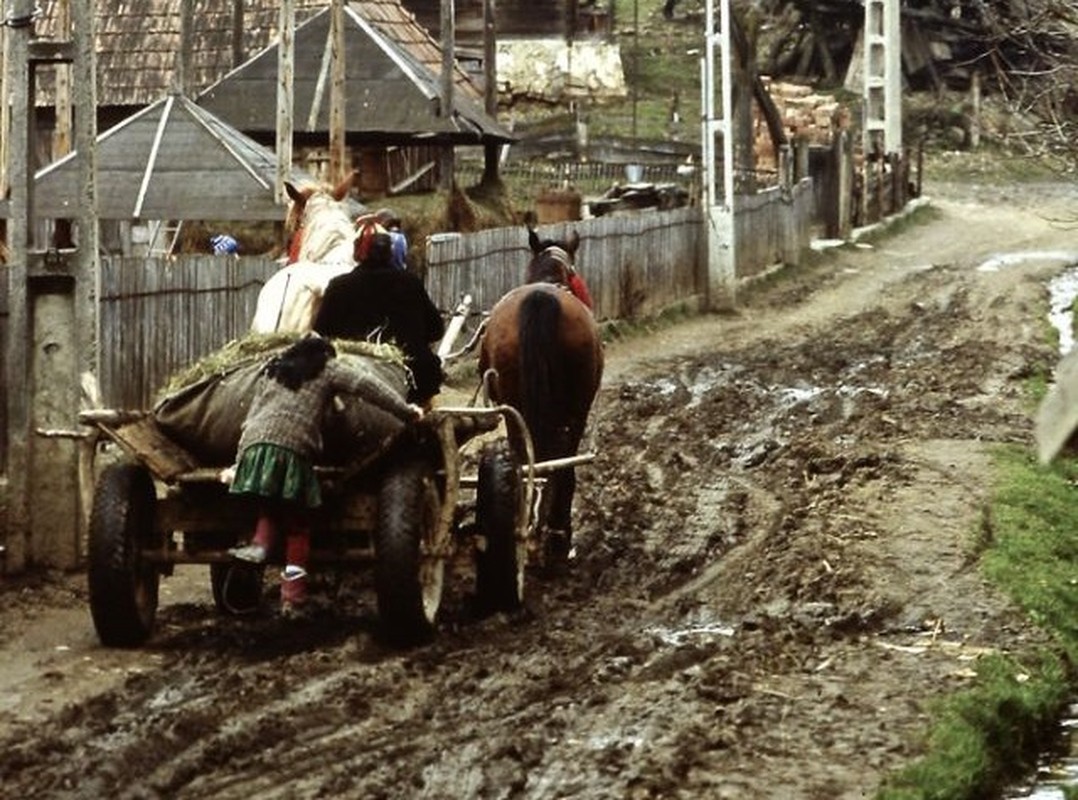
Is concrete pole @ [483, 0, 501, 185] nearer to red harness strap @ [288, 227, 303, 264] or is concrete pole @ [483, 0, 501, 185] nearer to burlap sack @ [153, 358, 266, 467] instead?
red harness strap @ [288, 227, 303, 264]

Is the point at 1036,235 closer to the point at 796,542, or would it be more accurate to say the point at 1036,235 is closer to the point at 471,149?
the point at 471,149

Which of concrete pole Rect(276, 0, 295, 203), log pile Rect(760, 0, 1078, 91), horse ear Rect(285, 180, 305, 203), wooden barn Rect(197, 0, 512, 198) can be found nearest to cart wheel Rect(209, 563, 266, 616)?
horse ear Rect(285, 180, 305, 203)

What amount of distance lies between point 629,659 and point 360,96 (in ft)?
83.4

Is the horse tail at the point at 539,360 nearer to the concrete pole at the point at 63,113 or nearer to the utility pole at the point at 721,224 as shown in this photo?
the concrete pole at the point at 63,113

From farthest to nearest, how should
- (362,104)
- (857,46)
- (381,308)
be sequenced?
(857,46) → (362,104) → (381,308)

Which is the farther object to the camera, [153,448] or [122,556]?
[153,448]

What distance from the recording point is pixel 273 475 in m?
9.95

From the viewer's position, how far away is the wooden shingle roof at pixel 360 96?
1347 inches

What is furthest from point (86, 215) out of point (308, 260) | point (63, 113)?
point (63, 113)

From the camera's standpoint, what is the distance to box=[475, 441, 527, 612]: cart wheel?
11.1 metres

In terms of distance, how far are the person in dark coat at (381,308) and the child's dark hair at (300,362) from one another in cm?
91

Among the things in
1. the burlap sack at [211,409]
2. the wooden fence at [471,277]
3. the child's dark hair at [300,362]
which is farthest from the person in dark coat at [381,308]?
the wooden fence at [471,277]

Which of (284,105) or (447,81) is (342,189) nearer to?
(284,105)

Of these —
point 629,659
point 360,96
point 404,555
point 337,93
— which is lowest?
point 629,659
